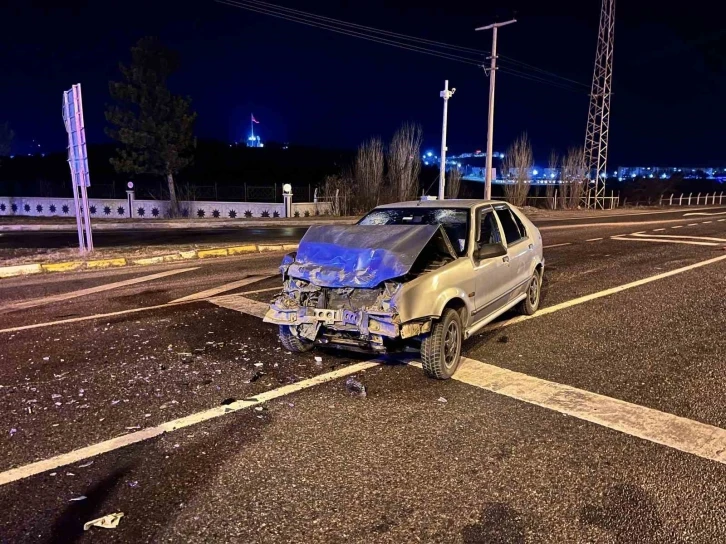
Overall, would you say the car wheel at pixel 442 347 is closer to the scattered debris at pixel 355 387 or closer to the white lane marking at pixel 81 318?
the scattered debris at pixel 355 387

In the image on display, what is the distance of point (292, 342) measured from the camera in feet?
18.9

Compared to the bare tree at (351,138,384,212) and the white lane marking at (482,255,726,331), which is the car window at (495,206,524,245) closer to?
the white lane marking at (482,255,726,331)

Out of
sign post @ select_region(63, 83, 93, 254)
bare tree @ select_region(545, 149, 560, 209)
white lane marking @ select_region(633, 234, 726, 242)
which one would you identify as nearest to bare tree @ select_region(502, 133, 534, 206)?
bare tree @ select_region(545, 149, 560, 209)

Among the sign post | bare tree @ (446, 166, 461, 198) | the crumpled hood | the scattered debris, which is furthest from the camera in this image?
bare tree @ (446, 166, 461, 198)

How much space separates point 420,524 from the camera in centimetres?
298

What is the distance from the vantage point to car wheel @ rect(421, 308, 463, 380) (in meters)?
4.98

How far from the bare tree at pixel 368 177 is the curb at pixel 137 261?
18622 mm

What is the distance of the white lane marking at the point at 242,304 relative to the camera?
773 centimetres

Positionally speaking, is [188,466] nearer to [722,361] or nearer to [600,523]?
[600,523]

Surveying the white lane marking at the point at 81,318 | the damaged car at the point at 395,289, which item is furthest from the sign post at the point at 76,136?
the damaged car at the point at 395,289

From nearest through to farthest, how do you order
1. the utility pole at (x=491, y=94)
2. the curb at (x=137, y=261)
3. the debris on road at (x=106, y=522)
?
the debris on road at (x=106, y=522)
the curb at (x=137, y=261)
the utility pole at (x=491, y=94)

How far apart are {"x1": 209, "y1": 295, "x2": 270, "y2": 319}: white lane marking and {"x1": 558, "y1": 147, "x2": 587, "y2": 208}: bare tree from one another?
38.2 m

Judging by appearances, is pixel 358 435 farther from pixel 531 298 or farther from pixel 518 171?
pixel 518 171

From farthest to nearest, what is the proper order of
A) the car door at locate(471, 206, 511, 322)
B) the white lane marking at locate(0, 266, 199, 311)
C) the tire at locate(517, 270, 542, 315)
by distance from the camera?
1. the white lane marking at locate(0, 266, 199, 311)
2. the tire at locate(517, 270, 542, 315)
3. the car door at locate(471, 206, 511, 322)
